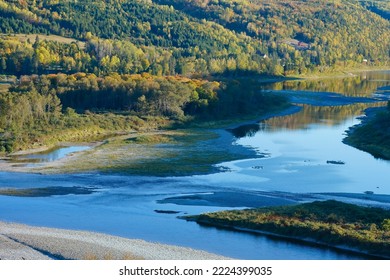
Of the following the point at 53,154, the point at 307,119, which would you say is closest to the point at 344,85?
the point at 307,119

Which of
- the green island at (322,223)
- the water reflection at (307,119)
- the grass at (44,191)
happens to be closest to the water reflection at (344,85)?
the water reflection at (307,119)

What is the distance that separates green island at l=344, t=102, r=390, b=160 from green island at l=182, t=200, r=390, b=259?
2376cm

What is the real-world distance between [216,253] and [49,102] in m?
50.2

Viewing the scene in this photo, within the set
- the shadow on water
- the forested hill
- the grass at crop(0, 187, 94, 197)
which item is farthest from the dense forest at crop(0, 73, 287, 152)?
the shadow on water

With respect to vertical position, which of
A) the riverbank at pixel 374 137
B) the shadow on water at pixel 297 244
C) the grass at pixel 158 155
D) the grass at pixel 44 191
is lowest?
the grass at pixel 44 191

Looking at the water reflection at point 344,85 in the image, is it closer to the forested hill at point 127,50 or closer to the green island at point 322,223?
the forested hill at point 127,50

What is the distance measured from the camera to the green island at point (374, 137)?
211 ft

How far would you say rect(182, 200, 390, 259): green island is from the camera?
3419 cm

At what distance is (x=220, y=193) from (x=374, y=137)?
28210 millimetres

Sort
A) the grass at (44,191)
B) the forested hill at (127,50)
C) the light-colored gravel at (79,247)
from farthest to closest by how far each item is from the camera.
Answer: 1. the forested hill at (127,50)
2. the grass at (44,191)
3. the light-colored gravel at (79,247)

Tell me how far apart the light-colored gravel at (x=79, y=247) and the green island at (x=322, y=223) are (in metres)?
5.41

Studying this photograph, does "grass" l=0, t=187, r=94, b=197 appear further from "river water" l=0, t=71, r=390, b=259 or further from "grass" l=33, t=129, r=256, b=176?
"grass" l=33, t=129, r=256, b=176

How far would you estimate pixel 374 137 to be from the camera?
6950 centimetres
